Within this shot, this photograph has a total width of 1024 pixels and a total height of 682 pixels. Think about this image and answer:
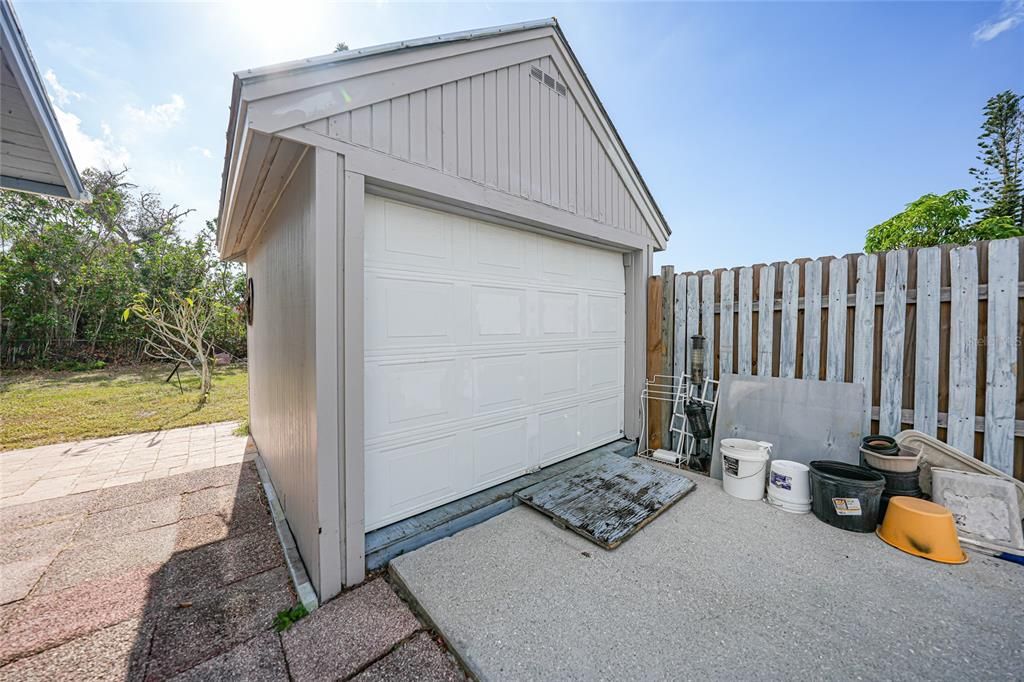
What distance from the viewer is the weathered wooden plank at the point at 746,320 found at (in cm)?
364

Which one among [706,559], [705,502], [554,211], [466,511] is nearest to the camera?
[706,559]

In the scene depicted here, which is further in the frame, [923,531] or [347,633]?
[923,531]

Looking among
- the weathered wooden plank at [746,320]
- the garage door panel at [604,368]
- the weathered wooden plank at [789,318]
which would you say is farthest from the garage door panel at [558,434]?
the weathered wooden plank at [789,318]

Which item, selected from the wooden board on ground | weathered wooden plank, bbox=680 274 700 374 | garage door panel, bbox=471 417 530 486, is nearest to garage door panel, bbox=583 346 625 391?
weathered wooden plank, bbox=680 274 700 374

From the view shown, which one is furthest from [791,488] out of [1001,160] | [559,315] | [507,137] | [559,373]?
[1001,160]

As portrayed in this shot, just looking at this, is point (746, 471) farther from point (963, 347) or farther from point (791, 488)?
point (963, 347)

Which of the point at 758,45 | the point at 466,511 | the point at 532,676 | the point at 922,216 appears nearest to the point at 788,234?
the point at 922,216

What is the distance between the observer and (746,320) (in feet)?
12.0

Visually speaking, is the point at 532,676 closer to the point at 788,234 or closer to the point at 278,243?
the point at 278,243

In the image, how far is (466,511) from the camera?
8.73 feet

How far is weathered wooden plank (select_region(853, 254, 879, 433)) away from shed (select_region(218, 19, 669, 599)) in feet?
6.28

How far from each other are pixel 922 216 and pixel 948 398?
10.8 m

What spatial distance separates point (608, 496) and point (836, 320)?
8.08ft

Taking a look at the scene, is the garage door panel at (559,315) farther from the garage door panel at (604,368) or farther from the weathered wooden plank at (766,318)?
the weathered wooden plank at (766,318)
